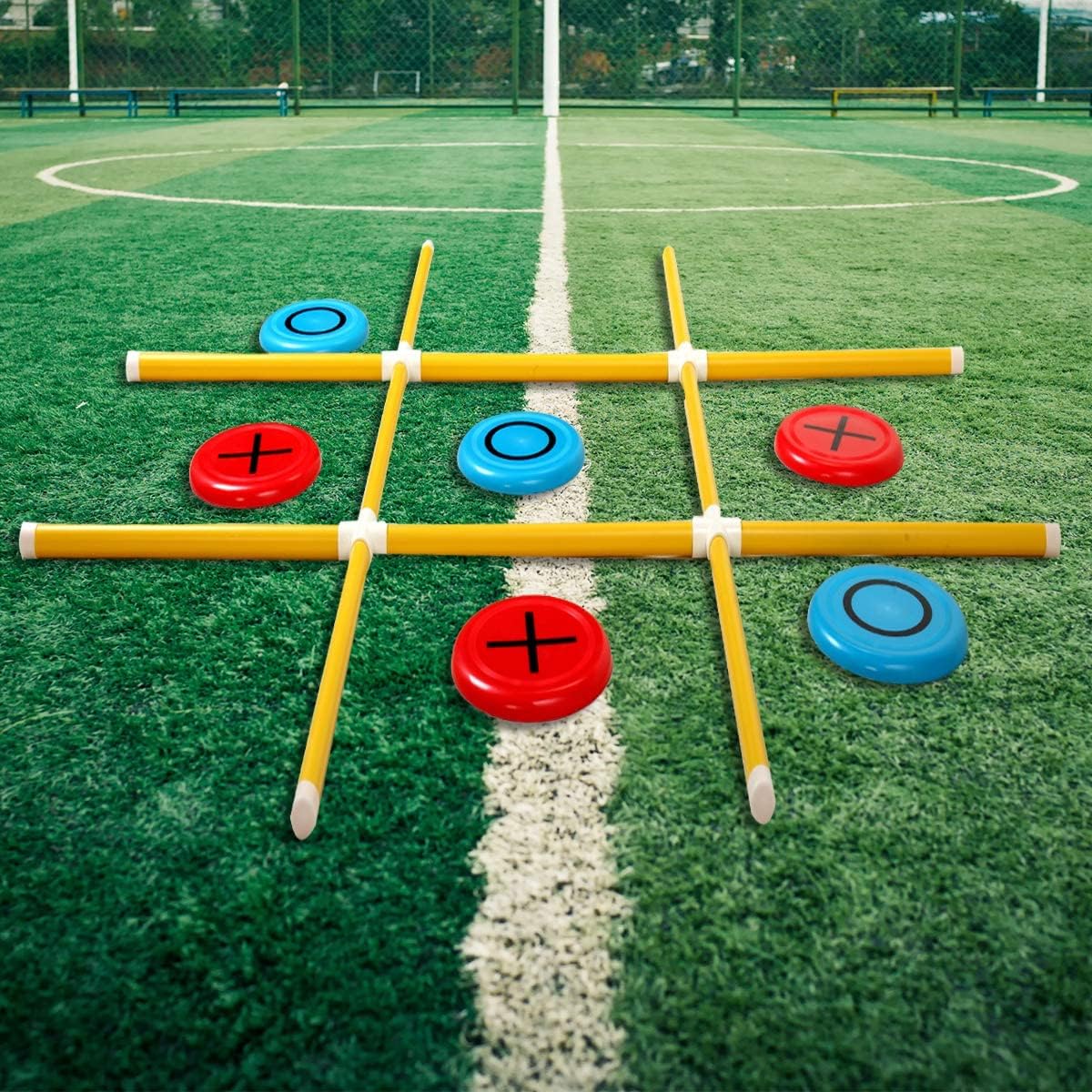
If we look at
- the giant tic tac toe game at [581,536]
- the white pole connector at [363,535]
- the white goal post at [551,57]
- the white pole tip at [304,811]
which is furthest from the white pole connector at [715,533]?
the white goal post at [551,57]

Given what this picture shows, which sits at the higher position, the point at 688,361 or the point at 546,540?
the point at 688,361

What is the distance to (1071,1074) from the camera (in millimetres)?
961

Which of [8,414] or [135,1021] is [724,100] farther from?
[135,1021]

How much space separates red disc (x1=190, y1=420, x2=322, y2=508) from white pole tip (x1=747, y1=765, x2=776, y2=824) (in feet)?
4.47

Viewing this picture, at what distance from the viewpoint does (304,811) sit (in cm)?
126

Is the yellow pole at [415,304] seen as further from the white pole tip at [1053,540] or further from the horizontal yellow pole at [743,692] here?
the white pole tip at [1053,540]

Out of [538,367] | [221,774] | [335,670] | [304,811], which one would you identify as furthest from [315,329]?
[304,811]

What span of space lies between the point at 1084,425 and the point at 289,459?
2.15 meters

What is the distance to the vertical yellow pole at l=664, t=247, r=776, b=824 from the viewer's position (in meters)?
1.28

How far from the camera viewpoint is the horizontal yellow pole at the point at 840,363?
2576 mm

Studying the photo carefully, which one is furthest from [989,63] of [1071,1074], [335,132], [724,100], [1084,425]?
[1071,1074]

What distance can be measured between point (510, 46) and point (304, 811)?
911 inches

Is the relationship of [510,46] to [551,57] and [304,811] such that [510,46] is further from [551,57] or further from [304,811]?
[304,811]

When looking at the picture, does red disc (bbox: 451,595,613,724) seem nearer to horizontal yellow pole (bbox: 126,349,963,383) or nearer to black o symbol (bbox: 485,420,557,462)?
black o symbol (bbox: 485,420,557,462)
